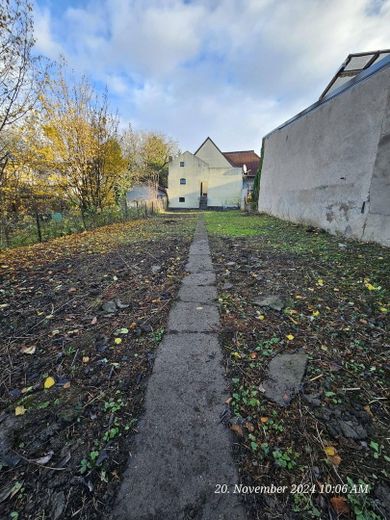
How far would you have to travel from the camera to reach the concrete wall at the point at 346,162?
14.0ft

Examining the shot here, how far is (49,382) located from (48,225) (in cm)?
565

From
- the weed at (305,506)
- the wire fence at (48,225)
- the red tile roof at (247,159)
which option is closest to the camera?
the weed at (305,506)

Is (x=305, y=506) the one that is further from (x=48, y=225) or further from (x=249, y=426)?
(x=48, y=225)

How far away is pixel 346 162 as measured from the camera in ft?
16.9

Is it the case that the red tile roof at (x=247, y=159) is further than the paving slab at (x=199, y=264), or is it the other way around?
the red tile roof at (x=247, y=159)

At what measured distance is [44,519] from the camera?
84 centimetres

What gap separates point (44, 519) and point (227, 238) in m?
5.72

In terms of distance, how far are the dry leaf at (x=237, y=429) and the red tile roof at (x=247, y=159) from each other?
1135 inches

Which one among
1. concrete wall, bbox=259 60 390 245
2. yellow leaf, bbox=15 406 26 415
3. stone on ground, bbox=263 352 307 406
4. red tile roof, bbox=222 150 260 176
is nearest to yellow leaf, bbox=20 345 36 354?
yellow leaf, bbox=15 406 26 415

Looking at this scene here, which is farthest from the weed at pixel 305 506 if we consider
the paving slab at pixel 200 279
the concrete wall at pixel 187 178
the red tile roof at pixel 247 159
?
the red tile roof at pixel 247 159

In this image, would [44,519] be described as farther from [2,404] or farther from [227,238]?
[227,238]

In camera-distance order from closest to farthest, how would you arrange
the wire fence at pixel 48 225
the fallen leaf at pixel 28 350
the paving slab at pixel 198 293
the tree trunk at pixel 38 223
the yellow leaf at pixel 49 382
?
the yellow leaf at pixel 49 382 < the fallen leaf at pixel 28 350 < the paving slab at pixel 198 293 < the wire fence at pixel 48 225 < the tree trunk at pixel 38 223

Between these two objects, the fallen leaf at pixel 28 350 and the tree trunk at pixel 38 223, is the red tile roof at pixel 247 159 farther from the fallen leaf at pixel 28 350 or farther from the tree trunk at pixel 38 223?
the fallen leaf at pixel 28 350

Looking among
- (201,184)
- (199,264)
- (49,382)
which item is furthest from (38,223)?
(201,184)
